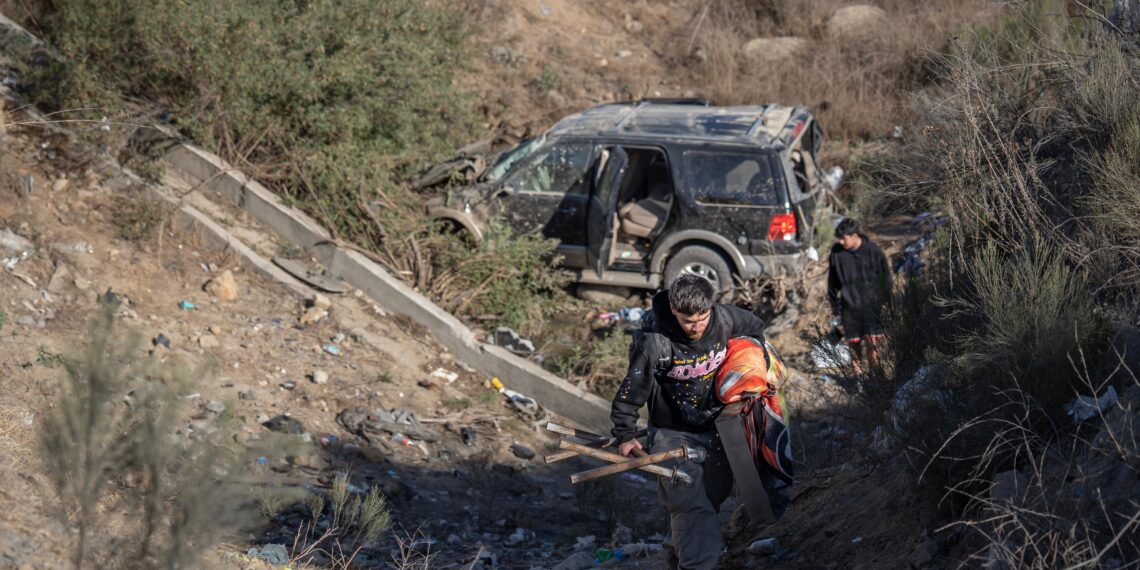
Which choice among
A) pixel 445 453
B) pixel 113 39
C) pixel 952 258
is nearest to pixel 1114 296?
pixel 952 258

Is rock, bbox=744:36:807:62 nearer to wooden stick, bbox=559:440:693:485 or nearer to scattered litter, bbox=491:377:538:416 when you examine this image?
Answer: scattered litter, bbox=491:377:538:416

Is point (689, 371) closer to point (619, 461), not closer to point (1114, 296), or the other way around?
point (619, 461)

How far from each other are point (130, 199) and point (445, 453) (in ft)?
13.7

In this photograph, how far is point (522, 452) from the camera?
8.39 meters

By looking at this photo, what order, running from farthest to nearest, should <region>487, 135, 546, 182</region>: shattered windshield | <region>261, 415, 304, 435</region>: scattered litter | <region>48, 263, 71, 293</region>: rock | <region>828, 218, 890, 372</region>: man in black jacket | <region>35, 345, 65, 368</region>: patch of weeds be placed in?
<region>487, 135, 546, 182</region>: shattered windshield → <region>48, 263, 71, 293</region>: rock → <region>828, 218, 890, 372</region>: man in black jacket → <region>261, 415, 304, 435</region>: scattered litter → <region>35, 345, 65, 368</region>: patch of weeds

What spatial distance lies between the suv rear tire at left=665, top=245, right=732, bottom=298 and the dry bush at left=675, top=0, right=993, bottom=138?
4.64m

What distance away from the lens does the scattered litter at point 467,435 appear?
27.4ft

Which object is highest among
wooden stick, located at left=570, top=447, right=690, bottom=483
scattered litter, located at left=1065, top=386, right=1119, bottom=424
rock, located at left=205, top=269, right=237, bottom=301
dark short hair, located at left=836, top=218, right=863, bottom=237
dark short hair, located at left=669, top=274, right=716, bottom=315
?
dark short hair, located at left=669, top=274, right=716, bottom=315

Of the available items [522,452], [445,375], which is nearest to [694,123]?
[445,375]

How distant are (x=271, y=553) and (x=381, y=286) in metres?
4.61

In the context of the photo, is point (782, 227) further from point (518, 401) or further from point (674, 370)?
point (674, 370)

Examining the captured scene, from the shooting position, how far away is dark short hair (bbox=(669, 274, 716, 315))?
4602mm

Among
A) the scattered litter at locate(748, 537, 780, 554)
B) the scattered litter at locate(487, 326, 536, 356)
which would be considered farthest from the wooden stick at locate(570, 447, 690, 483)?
the scattered litter at locate(487, 326, 536, 356)

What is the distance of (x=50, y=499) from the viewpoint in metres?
4.73
